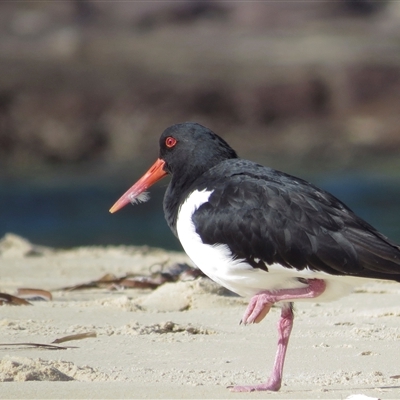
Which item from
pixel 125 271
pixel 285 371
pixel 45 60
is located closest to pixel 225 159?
pixel 285 371

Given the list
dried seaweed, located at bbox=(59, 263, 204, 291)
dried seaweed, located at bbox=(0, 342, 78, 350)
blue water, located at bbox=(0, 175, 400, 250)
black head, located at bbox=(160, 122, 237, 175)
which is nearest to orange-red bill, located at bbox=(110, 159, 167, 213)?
black head, located at bbox=(160, 122, 237, 175)

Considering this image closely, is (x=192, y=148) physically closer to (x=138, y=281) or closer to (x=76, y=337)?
(x=76, y=337)

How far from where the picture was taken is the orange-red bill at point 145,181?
7.10 meters

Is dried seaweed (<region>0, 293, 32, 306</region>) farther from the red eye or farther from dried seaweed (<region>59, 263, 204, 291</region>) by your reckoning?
the red eye

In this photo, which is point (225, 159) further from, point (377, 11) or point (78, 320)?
point (377, 11)

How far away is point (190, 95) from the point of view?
38719 mm

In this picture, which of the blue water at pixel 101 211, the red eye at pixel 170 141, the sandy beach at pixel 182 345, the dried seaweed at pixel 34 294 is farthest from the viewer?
the blue water at pixel 101 211

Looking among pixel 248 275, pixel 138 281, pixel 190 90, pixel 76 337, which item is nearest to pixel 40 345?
pixel 76 337

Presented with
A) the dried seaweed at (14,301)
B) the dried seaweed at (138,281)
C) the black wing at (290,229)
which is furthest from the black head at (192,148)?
the dried seaweed at (138,281)

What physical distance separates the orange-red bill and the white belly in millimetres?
1095

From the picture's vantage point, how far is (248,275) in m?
5.86

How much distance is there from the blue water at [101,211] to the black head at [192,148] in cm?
1049

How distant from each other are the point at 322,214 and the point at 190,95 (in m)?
33.1

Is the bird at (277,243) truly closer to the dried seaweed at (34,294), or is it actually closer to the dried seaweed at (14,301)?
the dried seaweed at (14,301)
